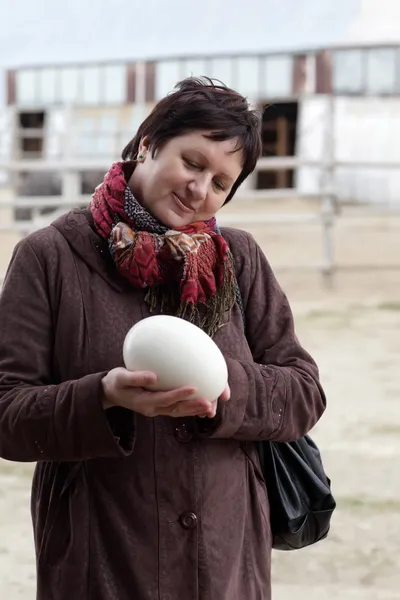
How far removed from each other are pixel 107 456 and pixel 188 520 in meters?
0.16

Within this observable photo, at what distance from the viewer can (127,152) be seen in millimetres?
1654

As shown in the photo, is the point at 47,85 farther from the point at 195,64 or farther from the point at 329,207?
the point at 329,207

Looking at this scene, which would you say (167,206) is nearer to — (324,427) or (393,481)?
(393,481)

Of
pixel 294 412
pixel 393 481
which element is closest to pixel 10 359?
pixel 294 412

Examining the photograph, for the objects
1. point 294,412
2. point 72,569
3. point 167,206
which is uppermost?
point 167,206

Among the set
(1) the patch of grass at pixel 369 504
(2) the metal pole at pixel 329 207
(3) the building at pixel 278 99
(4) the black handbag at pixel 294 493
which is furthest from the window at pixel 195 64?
(4) the black handbag at pixel 294 493

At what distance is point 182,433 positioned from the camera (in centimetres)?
149

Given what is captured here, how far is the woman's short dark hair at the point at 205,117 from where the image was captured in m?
1.50

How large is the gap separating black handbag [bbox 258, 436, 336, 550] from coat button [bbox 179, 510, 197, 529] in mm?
189

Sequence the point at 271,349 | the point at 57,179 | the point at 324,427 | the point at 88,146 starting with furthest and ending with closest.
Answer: the point at 88,146 → the point at 57,179 → the point at 324,427 → the point at 271,349

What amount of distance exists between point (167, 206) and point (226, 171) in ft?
0.34

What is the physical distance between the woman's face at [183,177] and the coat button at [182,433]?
28 centimetres

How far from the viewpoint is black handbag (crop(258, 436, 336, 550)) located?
1.65m

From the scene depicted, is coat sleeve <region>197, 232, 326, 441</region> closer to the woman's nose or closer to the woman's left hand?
the woman's left hand
